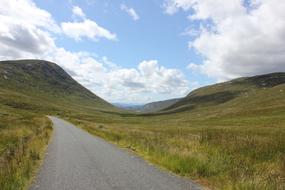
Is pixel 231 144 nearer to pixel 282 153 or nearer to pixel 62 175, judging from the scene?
pixel 282 153

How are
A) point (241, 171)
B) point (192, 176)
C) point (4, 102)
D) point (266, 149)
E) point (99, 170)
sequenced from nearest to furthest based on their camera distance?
point (241, 171) < point (192, 176) < point (99, 170) < point (266, 149) < point (4, 102)

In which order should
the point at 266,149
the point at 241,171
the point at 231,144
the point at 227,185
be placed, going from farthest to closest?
the point at 231,144 < the point at 266,149 < the point at 241,171 < the point at 227,185

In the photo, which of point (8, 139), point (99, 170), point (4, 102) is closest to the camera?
point (99, 170)

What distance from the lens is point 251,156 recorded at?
1549 cm

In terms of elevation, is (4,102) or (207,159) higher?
(4,102)

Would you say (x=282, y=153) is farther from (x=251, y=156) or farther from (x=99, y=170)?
(x=99, y=170)

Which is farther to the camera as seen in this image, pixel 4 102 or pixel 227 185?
pixel 4 102

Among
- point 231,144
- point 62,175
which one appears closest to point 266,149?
point 231,144

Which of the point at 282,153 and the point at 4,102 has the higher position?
the point at 4,102

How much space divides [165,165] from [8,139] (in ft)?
68.4

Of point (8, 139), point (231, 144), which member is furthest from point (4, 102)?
point (231, 144)

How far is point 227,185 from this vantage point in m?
10.1

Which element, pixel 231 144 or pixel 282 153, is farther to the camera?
pixel 231 144

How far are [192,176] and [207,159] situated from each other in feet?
5.26
